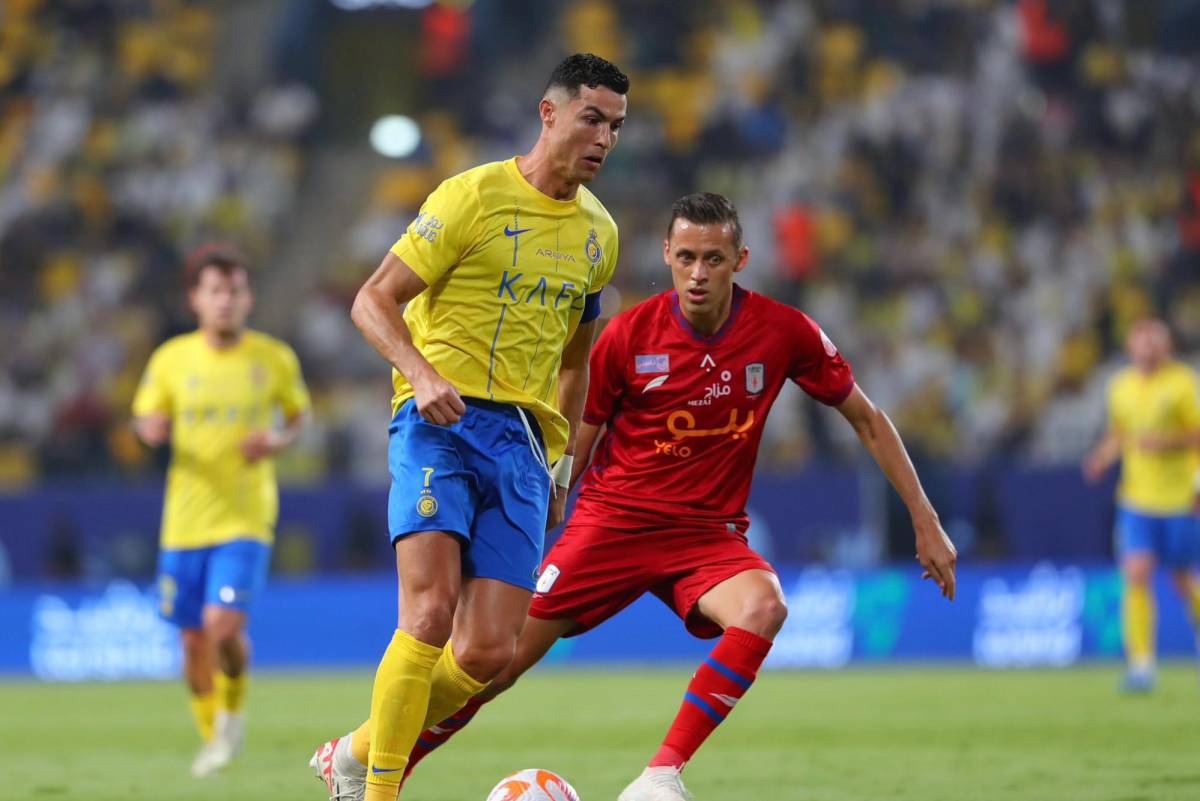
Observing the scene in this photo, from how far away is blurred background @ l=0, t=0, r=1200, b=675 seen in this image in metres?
16.6

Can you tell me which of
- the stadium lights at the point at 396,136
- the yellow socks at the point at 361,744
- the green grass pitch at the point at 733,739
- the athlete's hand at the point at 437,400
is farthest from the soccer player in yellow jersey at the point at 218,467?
the stadium lights at the point at 396,136

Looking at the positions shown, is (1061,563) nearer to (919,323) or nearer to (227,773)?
(919,323)

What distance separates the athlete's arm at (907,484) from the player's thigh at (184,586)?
4253 millimetres

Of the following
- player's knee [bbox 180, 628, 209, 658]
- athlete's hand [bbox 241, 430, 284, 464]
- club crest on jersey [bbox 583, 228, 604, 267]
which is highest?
athlete's hand [bbox 241, 430, 284, 464]

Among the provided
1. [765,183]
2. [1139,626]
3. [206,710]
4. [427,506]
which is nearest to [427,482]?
[427,506]

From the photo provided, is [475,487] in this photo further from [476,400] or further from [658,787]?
[658,787]

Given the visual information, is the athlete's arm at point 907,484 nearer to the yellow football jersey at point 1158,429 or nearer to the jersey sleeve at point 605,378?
the jersey sleeve at point 605,378

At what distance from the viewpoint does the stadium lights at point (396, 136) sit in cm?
2311

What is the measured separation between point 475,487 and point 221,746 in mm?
3902

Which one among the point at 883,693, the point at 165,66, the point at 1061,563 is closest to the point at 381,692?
the point at 883,693

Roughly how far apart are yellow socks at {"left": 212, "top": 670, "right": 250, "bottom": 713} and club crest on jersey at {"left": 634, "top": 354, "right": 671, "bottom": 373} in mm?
3408

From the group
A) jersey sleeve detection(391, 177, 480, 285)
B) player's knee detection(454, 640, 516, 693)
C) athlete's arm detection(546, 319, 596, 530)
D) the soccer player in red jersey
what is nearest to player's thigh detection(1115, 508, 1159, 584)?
the soccer player in red jersey

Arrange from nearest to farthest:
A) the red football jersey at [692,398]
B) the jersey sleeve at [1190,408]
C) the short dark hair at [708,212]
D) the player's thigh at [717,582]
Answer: the player's thigh at [717,582] < the short dark hair at [708,212] < the red football jersey at [692,398] < the jersey sleeve at [1190,408]

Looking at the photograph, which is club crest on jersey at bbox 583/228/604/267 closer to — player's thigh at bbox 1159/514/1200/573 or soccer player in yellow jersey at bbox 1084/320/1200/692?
soccer player in yellow jersey at bbox 1084/320/1200/692
